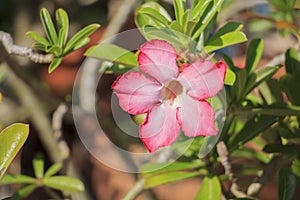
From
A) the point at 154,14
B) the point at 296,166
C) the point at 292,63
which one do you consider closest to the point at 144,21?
the point at 154,14

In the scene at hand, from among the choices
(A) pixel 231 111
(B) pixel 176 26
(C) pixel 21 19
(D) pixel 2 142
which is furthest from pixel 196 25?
(C) pixel 21 19

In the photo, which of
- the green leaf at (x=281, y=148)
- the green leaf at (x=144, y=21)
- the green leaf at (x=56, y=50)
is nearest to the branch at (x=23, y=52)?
the green leaf at (x=56, y=50)

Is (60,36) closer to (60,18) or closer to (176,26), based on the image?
(60,18)

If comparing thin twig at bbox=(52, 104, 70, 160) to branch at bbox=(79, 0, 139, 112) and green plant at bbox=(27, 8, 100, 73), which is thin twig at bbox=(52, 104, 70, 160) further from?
green plant at bbox=(27, 8, 100, 73)

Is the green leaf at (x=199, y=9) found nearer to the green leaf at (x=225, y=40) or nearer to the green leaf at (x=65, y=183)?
the green leaf at (x=225, y=40)

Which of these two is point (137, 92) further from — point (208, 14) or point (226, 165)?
point (226, 165)

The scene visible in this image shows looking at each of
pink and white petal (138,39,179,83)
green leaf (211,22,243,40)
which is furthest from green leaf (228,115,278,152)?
pink and white petal (138,39,179,83)

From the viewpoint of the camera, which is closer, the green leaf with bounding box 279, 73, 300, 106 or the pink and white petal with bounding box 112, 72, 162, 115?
the pink and white petal with bounding box 112, 72, 162, 115
